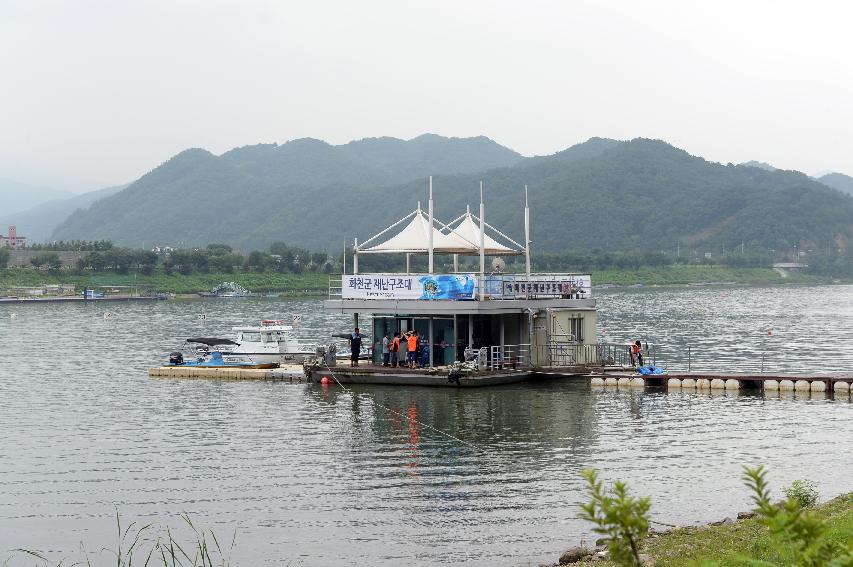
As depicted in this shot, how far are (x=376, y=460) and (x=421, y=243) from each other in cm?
1794

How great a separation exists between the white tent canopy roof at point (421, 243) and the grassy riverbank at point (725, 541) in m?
26.5

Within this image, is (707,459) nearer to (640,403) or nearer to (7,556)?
(640,403)

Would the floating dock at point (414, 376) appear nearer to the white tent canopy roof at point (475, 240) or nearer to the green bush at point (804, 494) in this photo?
the white tent canopy roof at point (475, 240)

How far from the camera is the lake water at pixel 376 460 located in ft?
71.3

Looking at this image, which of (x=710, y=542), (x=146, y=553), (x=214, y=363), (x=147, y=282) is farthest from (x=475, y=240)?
(x=147, y=282)

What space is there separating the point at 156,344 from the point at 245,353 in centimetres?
2595

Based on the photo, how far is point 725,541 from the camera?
61.1 feet

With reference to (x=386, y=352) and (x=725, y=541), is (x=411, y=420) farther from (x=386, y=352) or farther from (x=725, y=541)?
(x=725, y=541)

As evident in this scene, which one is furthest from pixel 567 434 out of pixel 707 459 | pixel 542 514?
pixel 542 514

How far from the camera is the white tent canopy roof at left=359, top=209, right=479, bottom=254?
45.6m

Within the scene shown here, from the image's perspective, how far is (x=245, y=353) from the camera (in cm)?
5578

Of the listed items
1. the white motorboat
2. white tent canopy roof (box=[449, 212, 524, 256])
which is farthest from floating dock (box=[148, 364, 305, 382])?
white tent canopy roof (box=[449, 212, 524, 256])

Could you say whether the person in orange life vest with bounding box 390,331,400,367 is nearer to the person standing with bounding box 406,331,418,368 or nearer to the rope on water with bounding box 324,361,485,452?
the person standing with bounding box 406,331,418,368

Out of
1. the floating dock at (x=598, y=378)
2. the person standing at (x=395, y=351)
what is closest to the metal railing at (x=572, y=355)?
the floating dock at (x=598, y=378)
